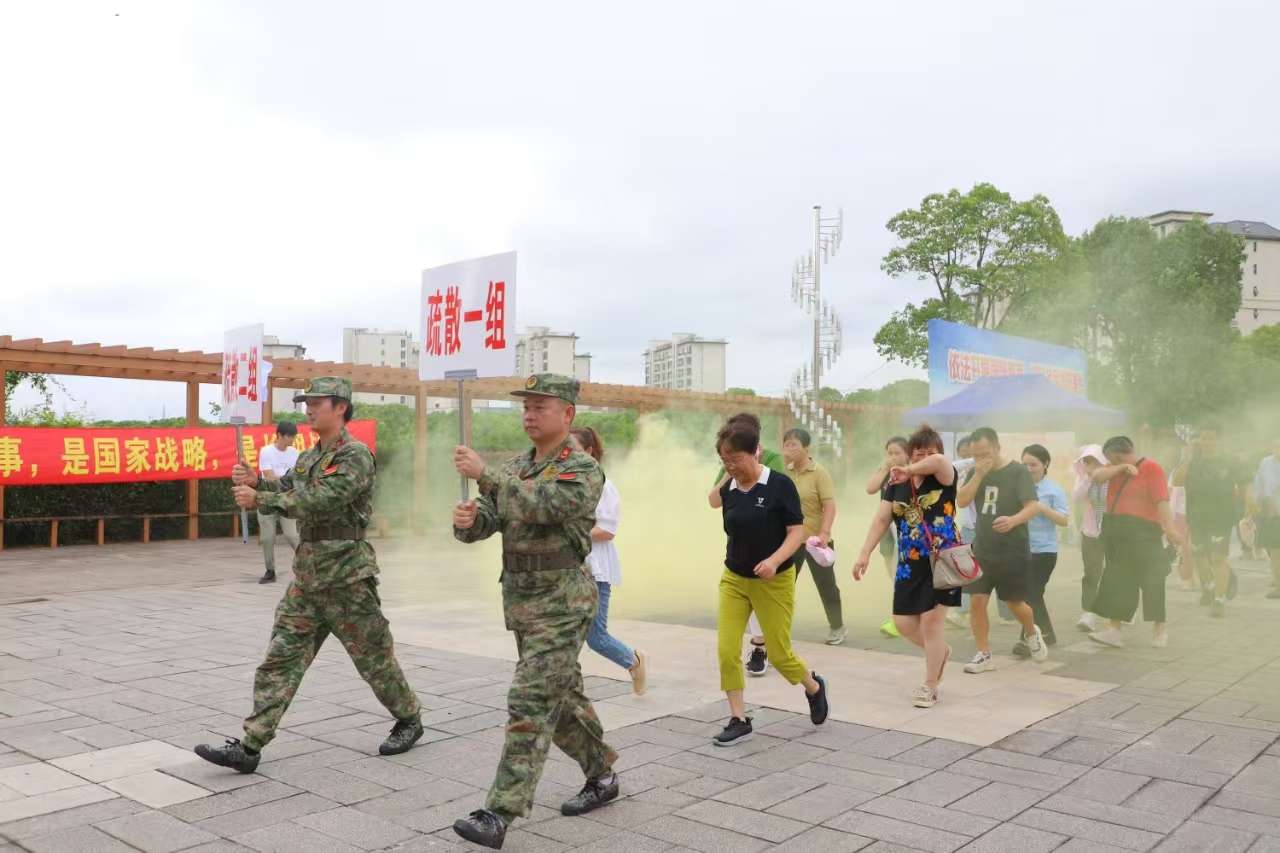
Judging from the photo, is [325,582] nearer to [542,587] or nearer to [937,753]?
[542,587]

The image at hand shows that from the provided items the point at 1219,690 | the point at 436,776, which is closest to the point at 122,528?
the point at 436,776

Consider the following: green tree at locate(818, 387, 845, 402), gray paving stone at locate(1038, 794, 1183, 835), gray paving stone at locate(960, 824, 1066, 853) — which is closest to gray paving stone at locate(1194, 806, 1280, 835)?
gray paving stone at locate(1038, 794, 1183, 835)

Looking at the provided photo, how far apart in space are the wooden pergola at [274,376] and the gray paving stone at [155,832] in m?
10.4

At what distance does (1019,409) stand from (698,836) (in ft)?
32.6

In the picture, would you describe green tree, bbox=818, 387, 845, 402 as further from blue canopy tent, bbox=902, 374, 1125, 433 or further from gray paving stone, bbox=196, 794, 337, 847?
gray paving stone, bbox=196, 794, 337, 847

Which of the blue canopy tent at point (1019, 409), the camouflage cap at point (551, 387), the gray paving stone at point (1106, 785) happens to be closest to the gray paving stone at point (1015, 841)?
the gray paving stone at point (1106, 785)

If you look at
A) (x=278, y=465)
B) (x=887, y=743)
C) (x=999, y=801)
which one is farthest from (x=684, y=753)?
(x=278, y=465)

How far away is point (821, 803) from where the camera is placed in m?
4.21

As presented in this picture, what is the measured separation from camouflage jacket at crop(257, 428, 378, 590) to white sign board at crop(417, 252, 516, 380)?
21.1 inches

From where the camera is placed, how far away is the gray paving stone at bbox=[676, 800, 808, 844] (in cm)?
387

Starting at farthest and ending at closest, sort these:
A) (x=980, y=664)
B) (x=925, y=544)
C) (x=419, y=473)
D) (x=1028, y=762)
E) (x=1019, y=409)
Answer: (x=419, y=473), (x=1019, y=409), (x=980, y=664), (x=925, y=544), (x=1028, y=762)

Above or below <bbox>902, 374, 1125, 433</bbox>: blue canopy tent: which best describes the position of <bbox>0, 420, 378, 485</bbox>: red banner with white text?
below

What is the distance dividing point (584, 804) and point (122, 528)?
15.8 meters

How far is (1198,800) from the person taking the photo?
13.8ft
